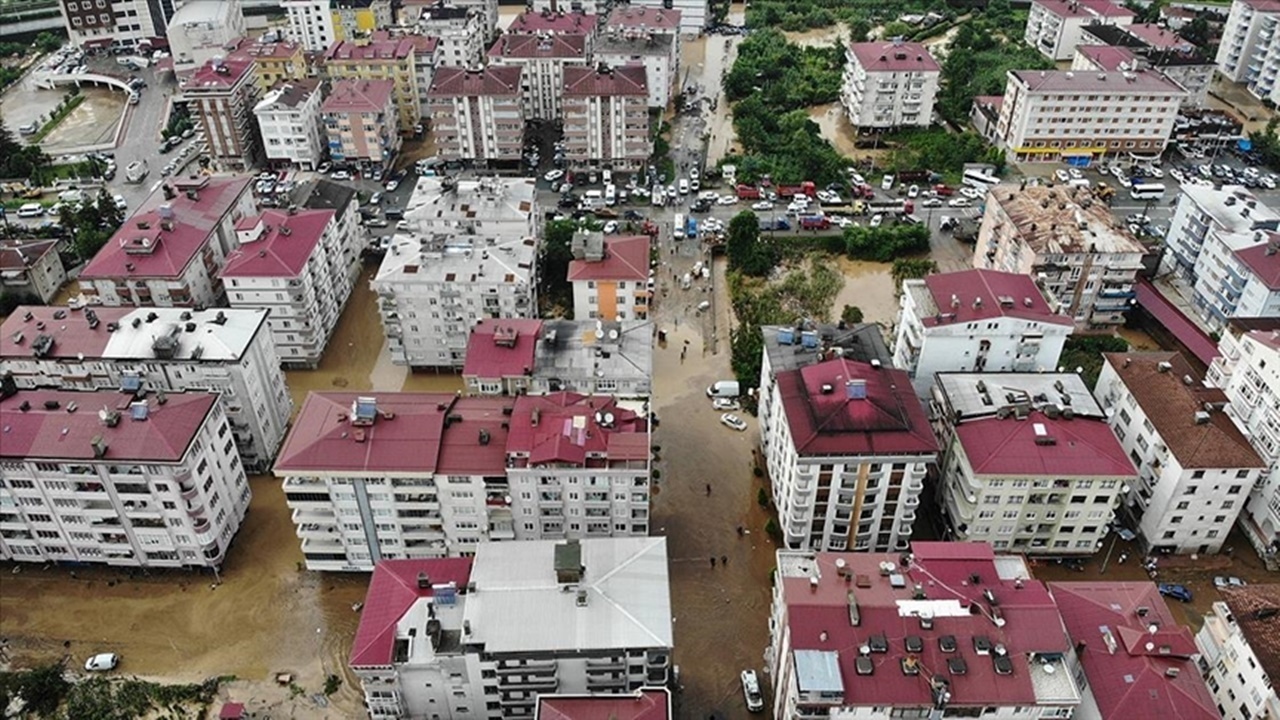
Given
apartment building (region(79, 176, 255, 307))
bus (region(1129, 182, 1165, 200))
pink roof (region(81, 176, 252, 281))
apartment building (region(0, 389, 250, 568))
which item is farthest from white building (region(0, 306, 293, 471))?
bus (region(1129, 182, 1165, 200))

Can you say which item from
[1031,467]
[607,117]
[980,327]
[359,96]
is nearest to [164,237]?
[359,96]

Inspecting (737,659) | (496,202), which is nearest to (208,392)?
(496,202)

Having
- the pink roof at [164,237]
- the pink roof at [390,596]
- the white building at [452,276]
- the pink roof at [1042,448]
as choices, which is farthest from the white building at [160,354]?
the pink roof at [1042,448]

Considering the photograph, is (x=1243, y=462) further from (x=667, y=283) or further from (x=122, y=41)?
(x=122, y=41)

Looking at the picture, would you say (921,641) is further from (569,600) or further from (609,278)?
(609,278)

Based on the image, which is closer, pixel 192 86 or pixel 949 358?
pixel 949 358
